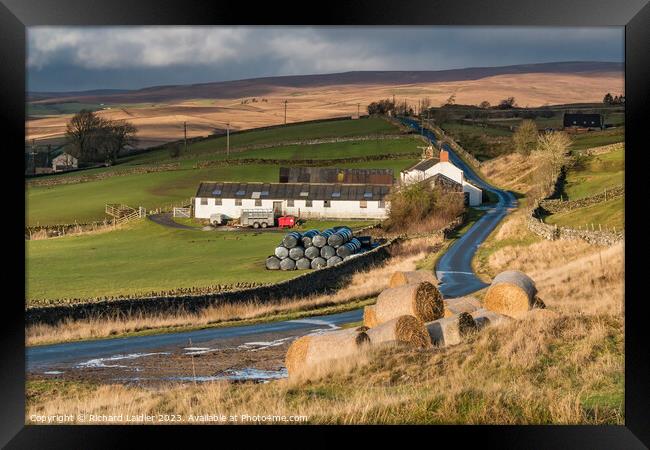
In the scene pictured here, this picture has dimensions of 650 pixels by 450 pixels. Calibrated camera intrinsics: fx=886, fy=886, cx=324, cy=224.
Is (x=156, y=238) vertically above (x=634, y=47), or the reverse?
(x=634, y=47)

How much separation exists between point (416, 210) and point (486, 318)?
20282 mm

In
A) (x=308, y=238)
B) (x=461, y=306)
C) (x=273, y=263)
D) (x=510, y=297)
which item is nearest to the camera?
(x=461, y=306)

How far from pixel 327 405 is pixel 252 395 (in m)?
1.61

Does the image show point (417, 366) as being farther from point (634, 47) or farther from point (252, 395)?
point (634, 47)

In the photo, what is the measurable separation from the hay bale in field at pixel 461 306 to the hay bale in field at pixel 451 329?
917mm

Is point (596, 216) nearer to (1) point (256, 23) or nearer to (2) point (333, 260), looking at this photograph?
(2) point (333, 260)

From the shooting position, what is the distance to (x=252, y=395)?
1672 cm

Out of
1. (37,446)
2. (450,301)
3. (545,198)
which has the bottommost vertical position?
(37,446)

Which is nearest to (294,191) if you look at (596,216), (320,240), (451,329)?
(320,240)

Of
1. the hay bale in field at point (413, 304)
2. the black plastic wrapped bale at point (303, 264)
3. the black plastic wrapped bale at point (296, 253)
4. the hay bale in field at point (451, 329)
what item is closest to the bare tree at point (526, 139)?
the black plastic wrapped bale at point (296, 253)

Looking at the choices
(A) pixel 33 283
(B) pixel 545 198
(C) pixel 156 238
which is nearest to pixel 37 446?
(A) pixel 33 283

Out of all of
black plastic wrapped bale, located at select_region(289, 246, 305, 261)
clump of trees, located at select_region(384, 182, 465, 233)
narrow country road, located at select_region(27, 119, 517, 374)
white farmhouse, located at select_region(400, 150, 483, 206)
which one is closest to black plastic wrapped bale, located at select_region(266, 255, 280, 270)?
black plastic wrapped bale, located at select_region(289, 246, 305, 261)

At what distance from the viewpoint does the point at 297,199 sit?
44062mm

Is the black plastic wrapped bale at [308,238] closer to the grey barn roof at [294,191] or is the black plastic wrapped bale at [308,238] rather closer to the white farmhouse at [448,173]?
the grey barn roof at [294,191]
